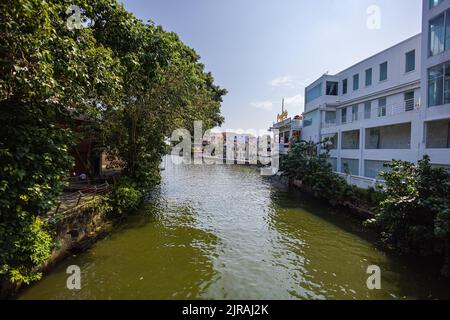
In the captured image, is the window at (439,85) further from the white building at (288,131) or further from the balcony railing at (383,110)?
the white building at (288,131)

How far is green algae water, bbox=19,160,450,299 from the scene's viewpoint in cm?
633

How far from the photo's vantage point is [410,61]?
653 inches

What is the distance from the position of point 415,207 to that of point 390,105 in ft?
35.4

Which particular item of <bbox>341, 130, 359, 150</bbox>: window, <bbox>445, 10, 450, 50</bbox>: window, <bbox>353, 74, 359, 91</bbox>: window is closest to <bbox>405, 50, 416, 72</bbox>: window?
<bbox>353, 74, 359, 91</bbox>: window

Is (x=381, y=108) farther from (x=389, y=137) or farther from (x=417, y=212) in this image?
(x=417, y=212)

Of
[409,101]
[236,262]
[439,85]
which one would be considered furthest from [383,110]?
[236,262]

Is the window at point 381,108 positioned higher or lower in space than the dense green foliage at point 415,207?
higher

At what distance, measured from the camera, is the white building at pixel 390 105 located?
1228 centimetres

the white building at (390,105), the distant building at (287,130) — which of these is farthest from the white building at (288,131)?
the white building at (390,105)

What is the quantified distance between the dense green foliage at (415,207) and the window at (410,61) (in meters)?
10.6
